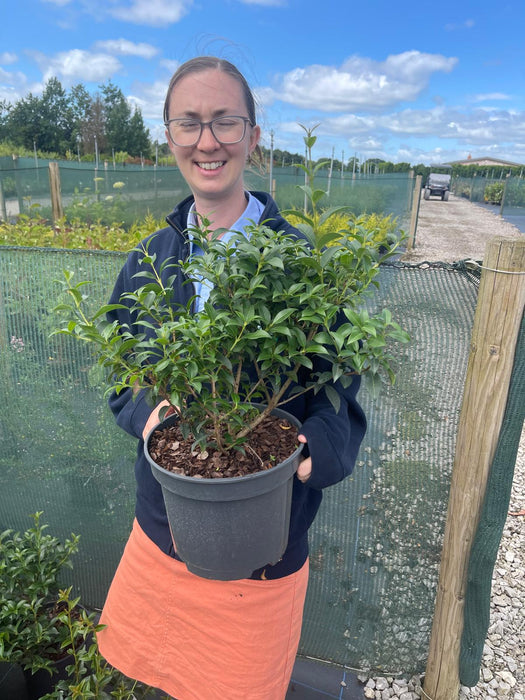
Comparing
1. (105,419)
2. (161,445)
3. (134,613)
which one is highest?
(161,445)

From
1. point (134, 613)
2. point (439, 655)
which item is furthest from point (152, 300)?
point (439, 655)

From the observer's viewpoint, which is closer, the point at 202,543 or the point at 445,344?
the point at 202,543

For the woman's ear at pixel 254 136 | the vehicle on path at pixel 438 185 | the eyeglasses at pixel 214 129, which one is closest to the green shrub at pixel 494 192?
the vehicle on path at pixel 438 185

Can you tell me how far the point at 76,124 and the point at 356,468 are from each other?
5308 centimetres

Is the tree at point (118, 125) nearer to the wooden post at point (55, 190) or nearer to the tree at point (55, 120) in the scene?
the tree at point (55, 120)

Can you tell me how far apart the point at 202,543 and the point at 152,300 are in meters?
0.52

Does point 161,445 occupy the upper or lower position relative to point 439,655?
upper

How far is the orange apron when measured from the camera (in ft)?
4.42

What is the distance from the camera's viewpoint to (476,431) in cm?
168

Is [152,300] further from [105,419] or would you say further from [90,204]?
[90,204]

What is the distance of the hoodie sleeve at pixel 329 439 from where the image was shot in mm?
1151

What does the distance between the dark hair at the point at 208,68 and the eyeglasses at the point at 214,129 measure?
9 cm

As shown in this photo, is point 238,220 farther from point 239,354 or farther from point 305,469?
point 305,469

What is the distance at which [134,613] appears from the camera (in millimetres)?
1487
